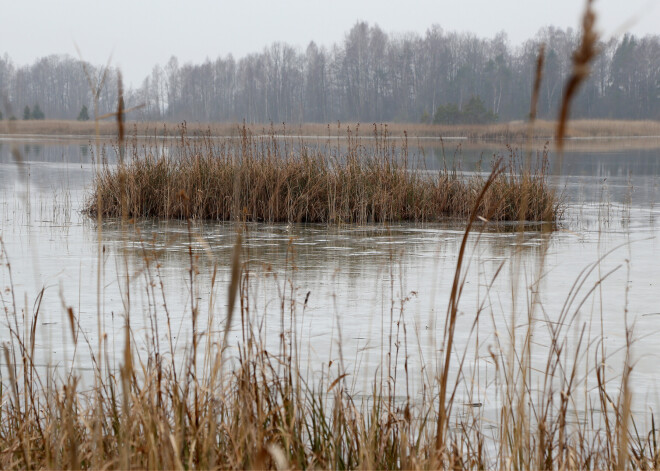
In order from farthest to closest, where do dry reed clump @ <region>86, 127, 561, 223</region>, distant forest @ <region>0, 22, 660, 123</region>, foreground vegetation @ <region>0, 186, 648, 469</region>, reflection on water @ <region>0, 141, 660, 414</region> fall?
distant forest @ <region>0, 22, 660, 123</region>
dry reed clump @ <region>86, 127, 561, 223</region>
reflection on water @ <region>0, 141, 660, 414</region>
foreground vegetation @ <region>0, 186, 648, 469</region>

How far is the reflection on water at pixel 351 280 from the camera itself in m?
3.42

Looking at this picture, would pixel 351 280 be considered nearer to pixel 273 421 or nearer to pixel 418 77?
pixel 273 421

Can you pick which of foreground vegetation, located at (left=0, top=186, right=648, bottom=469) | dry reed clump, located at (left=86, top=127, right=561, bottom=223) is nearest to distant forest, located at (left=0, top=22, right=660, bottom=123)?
dry reed clump, located at (left=86, top=127, right=561, bottom=223)

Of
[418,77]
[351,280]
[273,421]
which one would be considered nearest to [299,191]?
[351,280]

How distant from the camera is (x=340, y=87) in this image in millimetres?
72812

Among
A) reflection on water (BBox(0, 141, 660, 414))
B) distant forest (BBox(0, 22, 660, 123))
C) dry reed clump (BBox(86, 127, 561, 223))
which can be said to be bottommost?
reflection on water (BBox(0, 141, 660, 414))

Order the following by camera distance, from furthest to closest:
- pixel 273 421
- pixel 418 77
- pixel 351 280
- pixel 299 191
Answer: pixel 418 77 → pixel 299 191 → pixel 351 280 → pixel 273 421

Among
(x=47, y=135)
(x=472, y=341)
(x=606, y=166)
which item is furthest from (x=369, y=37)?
(x=472, y=341)

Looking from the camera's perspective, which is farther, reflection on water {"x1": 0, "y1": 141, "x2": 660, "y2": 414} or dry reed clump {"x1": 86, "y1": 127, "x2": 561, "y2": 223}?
dry reed clump {"x1": 86, "y1": 127, "x2": 561, "y2": 223}

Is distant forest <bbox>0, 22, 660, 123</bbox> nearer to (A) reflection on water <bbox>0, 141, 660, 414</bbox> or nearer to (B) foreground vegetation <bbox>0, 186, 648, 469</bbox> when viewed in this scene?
(A) reflection on water <bbox>0, 141, 660, 414</bbox>

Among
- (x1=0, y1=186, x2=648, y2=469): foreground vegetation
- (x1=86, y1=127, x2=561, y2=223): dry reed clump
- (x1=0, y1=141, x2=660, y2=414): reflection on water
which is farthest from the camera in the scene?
(x1=86, y1=127, x2=561, y2=223): dry reed clump

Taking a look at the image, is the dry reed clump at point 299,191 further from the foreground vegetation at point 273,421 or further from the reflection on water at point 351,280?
the foreground vegetation at point 273,421

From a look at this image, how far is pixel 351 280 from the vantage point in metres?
5.69

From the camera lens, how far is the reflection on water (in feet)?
11.2
